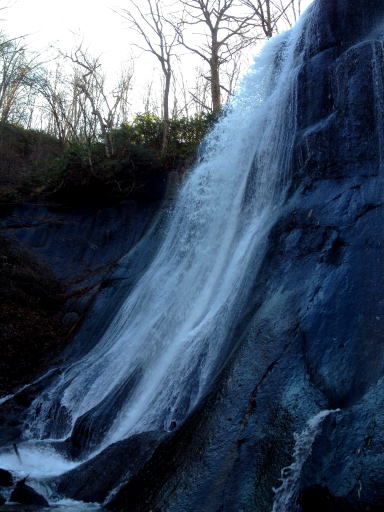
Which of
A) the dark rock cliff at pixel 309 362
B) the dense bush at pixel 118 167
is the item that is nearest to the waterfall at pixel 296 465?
the dark rock cliff at pixel 309 362

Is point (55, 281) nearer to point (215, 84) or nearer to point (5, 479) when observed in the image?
point (5, 479)

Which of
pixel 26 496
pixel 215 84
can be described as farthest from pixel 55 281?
pixel 215 84

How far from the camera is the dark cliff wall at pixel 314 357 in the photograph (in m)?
3.85

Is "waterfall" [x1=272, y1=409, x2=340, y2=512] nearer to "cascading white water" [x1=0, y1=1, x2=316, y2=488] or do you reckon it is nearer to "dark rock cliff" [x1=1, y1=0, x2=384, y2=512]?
"dark rock cliff" [x1=1, y1=0, x2=384, y2=512]

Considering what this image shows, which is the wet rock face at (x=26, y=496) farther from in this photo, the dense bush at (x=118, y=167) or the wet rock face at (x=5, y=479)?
the dense bush at (x=118, y=167)

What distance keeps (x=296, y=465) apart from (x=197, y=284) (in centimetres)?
579

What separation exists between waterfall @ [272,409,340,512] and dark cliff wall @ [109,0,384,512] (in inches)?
2.5

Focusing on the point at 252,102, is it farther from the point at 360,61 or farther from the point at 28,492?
the point at 28,492

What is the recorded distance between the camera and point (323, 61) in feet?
30.7

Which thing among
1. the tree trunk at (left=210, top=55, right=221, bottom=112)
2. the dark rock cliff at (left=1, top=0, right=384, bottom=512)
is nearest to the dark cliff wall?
the dark rock cliff at (left=1, top=0, right=384, bottom=512)

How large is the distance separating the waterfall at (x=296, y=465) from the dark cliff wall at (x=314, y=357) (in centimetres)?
6

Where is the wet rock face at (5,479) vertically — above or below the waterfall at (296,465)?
below

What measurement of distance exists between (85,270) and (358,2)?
9.52m

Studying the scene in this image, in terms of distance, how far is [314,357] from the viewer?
4969 mm
